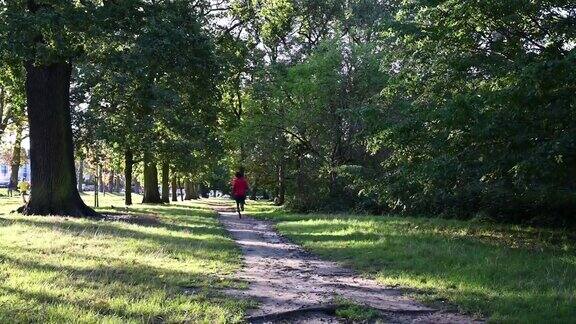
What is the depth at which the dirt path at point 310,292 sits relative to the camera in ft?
20.4

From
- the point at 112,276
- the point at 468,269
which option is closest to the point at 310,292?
the point at 112,276

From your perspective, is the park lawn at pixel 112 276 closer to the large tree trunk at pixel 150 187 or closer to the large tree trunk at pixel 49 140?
the large tree trunk at pixel 49 140

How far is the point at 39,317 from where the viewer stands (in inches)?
205

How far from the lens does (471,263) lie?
9.38 m

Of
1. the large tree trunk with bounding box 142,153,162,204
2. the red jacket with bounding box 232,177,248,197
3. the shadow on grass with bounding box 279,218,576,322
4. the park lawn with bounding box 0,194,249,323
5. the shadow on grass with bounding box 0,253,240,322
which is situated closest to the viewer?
the park lawn with bounding box 0,194,249,323

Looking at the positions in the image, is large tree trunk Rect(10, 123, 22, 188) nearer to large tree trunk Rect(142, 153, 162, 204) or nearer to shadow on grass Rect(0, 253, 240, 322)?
large tree trunk Rect(142, 153, 162, 204)

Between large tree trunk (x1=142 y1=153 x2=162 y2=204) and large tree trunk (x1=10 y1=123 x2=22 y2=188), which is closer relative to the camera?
large tree trunk (x1=142 y1=153 x2=162 y2=204)

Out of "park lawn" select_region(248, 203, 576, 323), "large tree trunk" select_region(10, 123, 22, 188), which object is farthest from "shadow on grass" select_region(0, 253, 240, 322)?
"large tree trunk" select_region(10, 123, 22, 188)

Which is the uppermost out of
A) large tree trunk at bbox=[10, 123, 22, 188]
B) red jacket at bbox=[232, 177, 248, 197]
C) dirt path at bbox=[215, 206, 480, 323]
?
large tree trunk at bbox=[10, 123, 22, 188]

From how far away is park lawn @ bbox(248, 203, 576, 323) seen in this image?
6727 millimetres

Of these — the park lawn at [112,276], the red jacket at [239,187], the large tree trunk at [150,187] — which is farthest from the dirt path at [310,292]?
the large tree trunk at [150,187]

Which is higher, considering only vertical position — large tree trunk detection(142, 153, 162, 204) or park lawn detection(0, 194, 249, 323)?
large tree trunk detection(142, 153, 162, 204)

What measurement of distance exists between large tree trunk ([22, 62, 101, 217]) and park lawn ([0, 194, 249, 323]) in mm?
4090

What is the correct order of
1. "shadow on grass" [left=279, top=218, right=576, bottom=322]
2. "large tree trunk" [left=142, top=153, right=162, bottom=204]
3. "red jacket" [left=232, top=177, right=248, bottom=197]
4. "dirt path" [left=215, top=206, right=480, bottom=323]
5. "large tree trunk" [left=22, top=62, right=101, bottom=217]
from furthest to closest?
"large tree trunk" [left=142, top=153, right=162, bottom=204]
"red jacket" [left=232, top=177, right=248, bottom=197]
"large tree trunk" [left=22, top=62, right=101, bottom=217]
"shadow on grass" [left=279, top=218, right=576, bottom=322]
"dirt path" [left=215, top=206, right=480, bottom=323]
